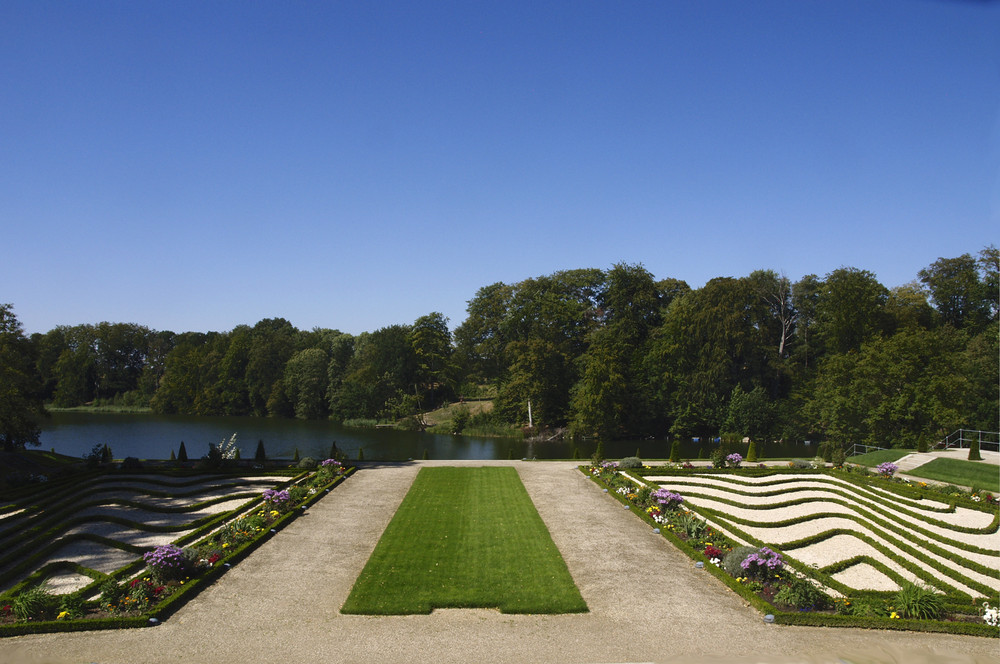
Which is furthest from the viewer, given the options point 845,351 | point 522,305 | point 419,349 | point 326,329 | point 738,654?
point 326,329

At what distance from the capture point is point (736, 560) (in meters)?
15.8

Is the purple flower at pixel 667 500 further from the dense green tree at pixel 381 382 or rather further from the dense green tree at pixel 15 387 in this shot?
the dense green tree at pixel 381 382

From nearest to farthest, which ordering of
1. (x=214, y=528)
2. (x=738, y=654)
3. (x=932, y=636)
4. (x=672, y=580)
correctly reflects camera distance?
(x=738, y=654) < (x=932, y=636) < (x=672, y=580) < (x=214, y=528)

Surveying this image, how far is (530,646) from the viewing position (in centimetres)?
1198

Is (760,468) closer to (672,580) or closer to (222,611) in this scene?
(672,580)

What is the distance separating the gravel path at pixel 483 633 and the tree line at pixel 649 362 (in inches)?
922

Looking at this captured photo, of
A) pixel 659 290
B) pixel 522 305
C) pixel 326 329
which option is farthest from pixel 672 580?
pixel 326 329

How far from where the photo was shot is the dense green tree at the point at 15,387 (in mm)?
28797

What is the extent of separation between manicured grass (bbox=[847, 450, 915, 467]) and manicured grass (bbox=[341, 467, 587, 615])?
2044cm

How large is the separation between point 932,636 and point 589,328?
190 ft

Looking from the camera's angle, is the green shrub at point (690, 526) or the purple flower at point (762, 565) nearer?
the purple flower at point (762, 565)

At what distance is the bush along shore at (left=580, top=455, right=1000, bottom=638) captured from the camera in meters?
13.9

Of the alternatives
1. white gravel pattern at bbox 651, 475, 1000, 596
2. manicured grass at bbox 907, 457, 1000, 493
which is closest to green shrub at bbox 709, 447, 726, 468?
white gravel pattern at bbox 651, 475, 1000, 596

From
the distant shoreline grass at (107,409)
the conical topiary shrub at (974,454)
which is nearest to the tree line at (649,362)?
the distant shoreline grass at (107,409)
